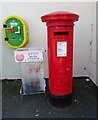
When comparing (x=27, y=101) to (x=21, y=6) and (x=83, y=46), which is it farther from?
(x=21, y=6)

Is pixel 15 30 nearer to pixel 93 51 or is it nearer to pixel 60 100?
pixel 60 100

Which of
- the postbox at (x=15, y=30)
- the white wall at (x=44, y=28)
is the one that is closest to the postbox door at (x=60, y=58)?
the postbox at (x=15, y=30)

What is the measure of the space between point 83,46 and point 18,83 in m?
2.10

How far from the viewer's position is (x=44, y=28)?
9.29 feet

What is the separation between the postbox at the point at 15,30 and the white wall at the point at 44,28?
348mm

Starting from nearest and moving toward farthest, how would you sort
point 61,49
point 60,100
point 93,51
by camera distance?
point 61,49 < point 60,100 < point 93,51

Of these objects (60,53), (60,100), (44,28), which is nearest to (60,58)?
(60,53)

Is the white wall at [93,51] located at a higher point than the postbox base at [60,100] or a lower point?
higher

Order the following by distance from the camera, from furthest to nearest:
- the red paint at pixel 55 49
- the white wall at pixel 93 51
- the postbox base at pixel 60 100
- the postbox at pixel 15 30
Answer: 1. the white wall at pixel 93 51
2. the postbox at pixel 15 30
3. the postbox base at pixel 60 100
4. the red paint at pixel 55 49

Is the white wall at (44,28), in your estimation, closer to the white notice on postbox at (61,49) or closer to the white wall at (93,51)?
the white wall at (93,51)

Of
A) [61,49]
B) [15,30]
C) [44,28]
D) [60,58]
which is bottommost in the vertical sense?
[60,58]

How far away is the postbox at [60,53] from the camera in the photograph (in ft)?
5.27

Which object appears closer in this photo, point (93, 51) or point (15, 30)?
point (15, 30)

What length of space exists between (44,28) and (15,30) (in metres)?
0.77
